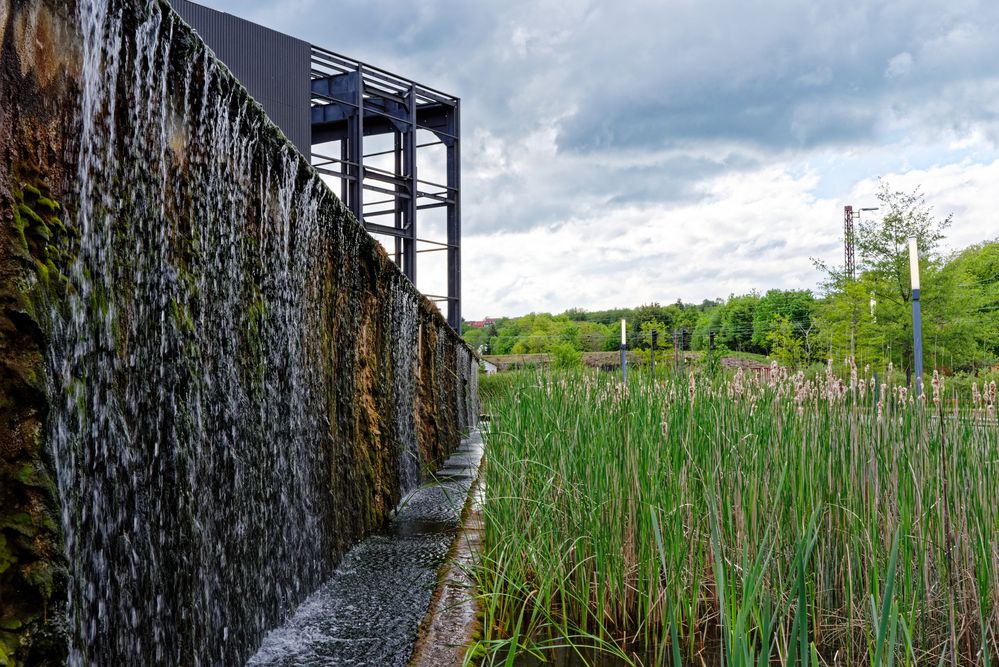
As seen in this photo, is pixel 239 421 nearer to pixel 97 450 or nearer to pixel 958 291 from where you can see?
pixel 97 450

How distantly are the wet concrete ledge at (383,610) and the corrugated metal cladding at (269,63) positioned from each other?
1290 centimetres

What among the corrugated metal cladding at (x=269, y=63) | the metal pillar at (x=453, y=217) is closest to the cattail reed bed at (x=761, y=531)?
the corrugated metal cladding at (x=269, y=63)

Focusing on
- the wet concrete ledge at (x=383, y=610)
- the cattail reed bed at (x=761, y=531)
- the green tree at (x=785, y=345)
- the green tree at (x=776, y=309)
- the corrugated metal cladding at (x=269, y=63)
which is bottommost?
the wet concrete ledge at (x=383, y=610)

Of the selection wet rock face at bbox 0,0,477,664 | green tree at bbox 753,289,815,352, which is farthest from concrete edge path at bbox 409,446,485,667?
green tree at bbox 753,289,815,352

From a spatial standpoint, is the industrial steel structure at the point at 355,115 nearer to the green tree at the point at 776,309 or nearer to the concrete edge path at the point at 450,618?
the concrete edge path at the point at 450,618

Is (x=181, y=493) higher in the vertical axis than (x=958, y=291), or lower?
lower

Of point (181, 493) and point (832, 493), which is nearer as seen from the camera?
point (181, 493)

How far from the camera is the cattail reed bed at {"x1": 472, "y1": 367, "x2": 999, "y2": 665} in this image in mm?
1884

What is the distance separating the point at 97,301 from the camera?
55.1 inches

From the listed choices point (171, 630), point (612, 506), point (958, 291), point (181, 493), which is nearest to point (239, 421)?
point (181, 493)

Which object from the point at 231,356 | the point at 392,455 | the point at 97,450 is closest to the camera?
the point at 97,450

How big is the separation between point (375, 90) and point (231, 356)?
674 inches

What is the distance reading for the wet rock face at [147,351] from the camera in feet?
3.87

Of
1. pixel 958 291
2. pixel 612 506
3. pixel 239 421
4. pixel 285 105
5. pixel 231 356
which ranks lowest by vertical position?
pixel 612 506
